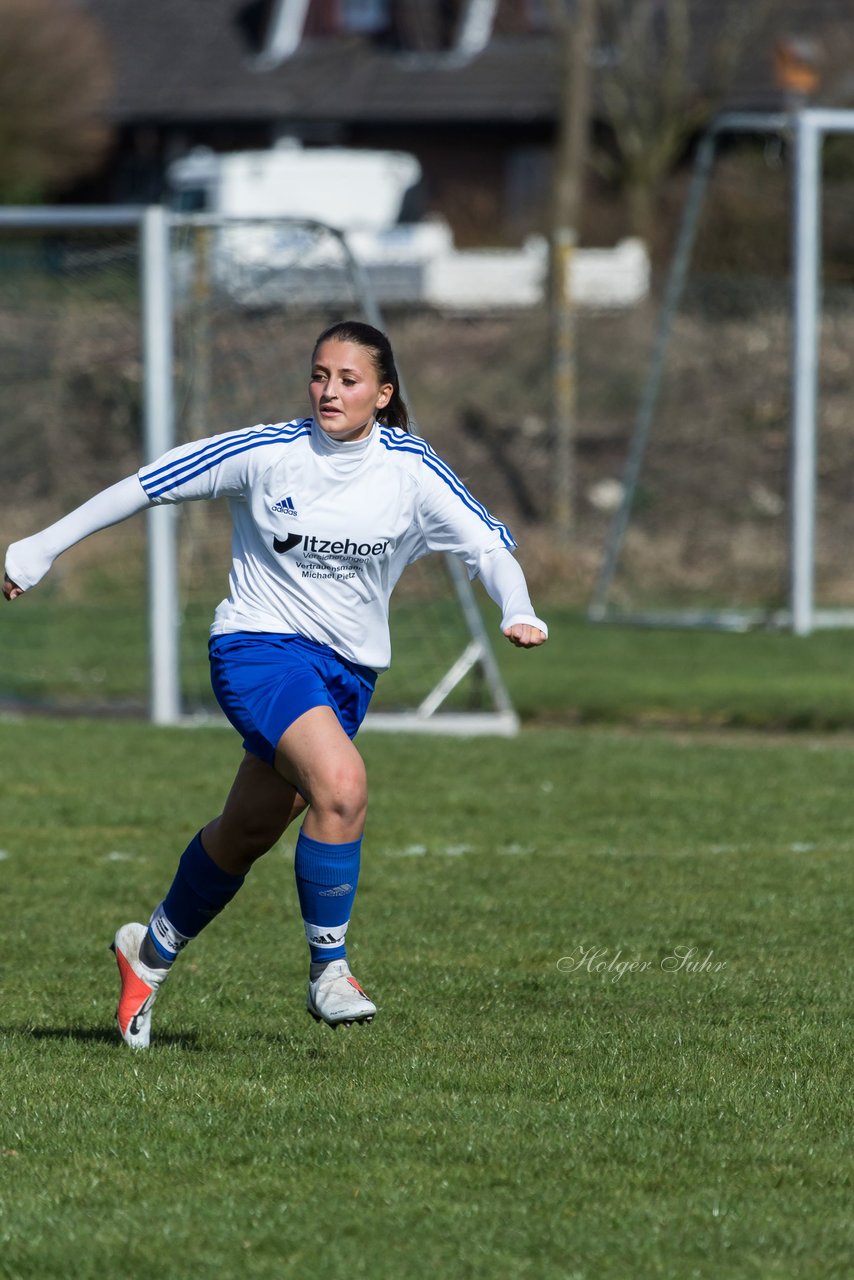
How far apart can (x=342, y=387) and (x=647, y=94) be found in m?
32.6

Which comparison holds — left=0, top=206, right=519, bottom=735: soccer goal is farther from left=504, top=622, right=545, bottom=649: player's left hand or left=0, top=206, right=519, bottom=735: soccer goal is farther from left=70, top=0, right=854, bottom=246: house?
left=70, top=0, right=854, bottom=246: house

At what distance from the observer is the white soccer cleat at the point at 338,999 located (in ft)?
17.2

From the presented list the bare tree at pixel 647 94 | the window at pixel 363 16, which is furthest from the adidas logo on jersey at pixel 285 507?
the window at pixel 363 16

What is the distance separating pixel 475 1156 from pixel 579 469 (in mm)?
18940

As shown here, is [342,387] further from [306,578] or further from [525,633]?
[525,633]

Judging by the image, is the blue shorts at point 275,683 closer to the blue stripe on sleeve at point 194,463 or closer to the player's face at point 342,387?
the blue stripe on sleeve at point 194,463

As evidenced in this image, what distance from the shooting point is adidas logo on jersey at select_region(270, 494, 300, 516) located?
5.54m

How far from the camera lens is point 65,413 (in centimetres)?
1549

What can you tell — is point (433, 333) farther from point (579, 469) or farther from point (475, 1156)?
point (475, 1156)

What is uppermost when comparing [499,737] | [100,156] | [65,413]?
[100,156]

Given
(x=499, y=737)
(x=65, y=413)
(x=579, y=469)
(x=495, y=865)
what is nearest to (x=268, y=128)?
(x=579, y=469)

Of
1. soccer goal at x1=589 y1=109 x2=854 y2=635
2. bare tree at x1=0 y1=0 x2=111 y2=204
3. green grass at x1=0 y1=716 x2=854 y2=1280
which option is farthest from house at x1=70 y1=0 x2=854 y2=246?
green grass at x1=0 y1=716 x2=854 y2=1280

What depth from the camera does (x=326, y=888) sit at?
17.8ft

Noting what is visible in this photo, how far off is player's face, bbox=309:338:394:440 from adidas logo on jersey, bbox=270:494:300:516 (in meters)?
0.21
